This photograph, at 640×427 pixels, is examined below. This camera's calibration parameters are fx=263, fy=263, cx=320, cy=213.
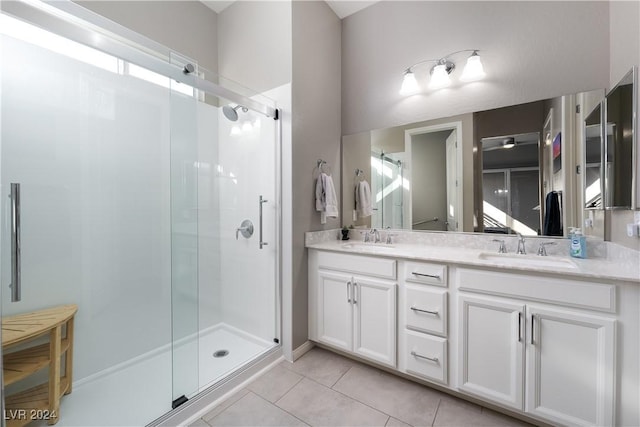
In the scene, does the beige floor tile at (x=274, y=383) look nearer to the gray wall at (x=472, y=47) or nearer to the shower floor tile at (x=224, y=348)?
the shower floor tile at (x=224, y=348)

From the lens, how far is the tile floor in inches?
57.8

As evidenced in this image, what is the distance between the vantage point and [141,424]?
1386mm

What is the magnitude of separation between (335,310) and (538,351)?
1.22 metres

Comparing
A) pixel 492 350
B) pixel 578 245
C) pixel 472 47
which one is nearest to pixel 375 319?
pixel 492 350

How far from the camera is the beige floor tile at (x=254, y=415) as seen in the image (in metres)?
1.46

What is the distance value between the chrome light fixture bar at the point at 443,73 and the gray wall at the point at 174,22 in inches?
76.2

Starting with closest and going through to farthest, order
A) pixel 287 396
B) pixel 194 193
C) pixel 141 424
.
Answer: pixel 141 424, pixel 287 396, pixel 194 193

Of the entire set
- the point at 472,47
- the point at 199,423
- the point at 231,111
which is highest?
the point at 472,47

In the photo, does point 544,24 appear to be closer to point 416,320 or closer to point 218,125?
point 416,320

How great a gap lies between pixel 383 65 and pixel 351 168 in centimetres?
98

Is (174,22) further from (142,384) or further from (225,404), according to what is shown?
(225,404)

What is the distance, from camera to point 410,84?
2244 mm

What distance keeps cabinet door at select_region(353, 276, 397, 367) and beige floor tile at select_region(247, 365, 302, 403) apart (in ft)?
1.64

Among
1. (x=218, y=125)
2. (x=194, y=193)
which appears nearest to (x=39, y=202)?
(x=194, y=193)
